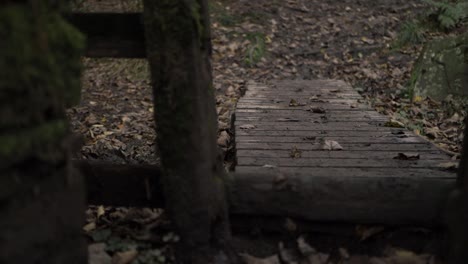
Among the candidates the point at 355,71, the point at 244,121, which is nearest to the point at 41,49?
the point at 244,121

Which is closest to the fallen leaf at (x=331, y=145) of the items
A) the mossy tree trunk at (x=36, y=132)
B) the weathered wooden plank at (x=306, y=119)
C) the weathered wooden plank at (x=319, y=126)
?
the weathered wooden plank at (x=319, y=126)

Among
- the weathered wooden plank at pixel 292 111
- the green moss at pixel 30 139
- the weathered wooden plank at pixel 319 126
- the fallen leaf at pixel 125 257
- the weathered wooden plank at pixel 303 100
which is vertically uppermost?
the green moss at pixel 30 139

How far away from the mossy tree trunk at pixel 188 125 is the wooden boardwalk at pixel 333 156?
9.4 inches

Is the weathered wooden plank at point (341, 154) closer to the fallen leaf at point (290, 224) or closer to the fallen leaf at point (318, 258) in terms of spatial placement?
the fallen leaf at point (290, 224)

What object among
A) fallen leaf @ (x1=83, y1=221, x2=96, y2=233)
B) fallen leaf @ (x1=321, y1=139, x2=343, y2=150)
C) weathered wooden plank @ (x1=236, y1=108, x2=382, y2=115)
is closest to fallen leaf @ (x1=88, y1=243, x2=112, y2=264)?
fallen leaf @ (x1=83, y1=221, x2=96, y2=233)

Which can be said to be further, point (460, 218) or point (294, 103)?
point (294, 103)

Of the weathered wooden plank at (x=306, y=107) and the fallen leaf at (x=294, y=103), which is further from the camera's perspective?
the fallen leaf at (x=294, y=103)

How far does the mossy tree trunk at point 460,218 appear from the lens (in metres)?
1.95

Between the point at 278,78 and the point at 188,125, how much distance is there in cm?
610

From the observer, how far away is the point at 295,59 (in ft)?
28.6

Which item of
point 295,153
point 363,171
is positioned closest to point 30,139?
point 363,171

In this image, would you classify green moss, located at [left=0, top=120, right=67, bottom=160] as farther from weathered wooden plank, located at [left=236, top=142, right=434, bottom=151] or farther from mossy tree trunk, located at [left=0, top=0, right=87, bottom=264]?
weathered wooden plank, located at [left=236, top=142, right=434, bottom=151]

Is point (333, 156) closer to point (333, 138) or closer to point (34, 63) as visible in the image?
point (333, 138)

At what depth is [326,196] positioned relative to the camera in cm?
237
